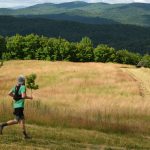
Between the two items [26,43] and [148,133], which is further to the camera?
[26,43]

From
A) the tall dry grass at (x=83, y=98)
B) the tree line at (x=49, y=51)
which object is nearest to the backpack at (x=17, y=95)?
the tall dry grass at (x=83, y=98)

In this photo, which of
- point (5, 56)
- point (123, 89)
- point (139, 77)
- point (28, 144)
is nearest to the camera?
point (28, 144)

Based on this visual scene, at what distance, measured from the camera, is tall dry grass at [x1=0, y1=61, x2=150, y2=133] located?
22781mm

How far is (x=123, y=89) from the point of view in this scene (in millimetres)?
61906

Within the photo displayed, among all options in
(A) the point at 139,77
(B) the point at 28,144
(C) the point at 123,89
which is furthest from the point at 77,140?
(A) the point at 139,77

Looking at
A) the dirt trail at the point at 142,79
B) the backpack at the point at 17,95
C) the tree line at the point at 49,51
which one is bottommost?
the tree line at the point at 49,51

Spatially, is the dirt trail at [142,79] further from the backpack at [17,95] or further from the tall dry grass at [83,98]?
the backpack at [17,95]

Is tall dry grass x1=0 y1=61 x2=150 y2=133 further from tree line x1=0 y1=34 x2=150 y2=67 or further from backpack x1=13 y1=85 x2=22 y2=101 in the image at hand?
tree line x1=0 y1=34 x2=150 y2=67

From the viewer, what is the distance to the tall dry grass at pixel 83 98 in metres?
22.8

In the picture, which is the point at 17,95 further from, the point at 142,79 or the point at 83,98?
the point at 142,79

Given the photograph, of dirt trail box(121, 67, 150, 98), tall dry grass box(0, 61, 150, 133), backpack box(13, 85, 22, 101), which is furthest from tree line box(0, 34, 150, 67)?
backpack box(13, 85, 22, 101)

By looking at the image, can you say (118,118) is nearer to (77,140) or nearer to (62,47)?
(77,140)

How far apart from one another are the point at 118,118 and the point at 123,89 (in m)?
36.4

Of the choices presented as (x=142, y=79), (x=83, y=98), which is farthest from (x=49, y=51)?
(x=83, y=98)
